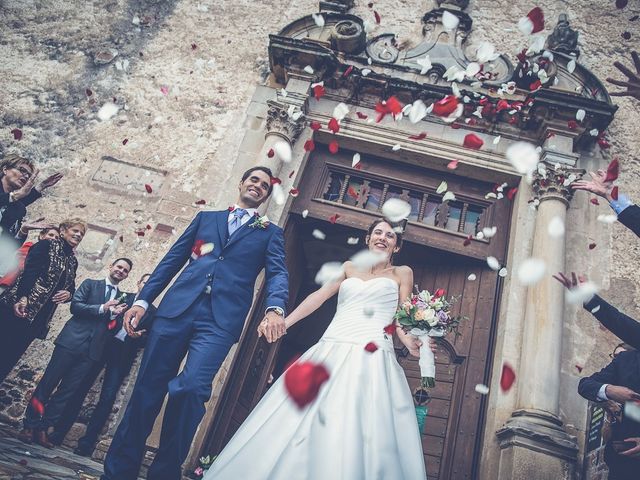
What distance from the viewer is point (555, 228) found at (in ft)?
15.5

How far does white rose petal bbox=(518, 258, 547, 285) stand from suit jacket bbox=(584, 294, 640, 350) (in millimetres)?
1798

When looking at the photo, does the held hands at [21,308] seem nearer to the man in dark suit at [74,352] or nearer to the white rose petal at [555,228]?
the man in dark suit at [74,352]

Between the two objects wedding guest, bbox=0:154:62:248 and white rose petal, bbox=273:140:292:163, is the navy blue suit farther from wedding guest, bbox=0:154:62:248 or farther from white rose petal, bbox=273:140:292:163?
white rose petal, bbox=273:140:292:163

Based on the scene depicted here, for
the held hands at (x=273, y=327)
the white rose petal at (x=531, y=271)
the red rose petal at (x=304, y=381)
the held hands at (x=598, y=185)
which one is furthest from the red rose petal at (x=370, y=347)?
the white rose petal at (x=531, y=271)

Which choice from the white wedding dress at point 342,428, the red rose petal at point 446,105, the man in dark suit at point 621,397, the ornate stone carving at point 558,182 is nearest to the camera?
the white wedding dress at point 342,428

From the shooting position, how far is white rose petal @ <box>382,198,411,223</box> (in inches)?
219

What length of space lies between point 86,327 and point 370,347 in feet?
9.04

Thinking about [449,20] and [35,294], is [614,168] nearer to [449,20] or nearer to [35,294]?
[449,20]

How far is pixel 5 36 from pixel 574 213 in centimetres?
870

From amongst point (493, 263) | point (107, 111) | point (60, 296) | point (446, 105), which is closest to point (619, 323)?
point (493, 263)

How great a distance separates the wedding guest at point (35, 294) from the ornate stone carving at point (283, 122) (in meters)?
2.49

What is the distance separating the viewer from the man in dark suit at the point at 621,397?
2660mm

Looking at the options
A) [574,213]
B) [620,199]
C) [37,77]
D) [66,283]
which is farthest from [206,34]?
[620,199]

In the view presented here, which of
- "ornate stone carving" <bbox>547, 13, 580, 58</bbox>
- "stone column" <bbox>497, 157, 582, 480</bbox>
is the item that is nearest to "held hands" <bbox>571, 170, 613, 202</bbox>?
"stone column" <bbox>497, 157, 582, 480</bbox>
